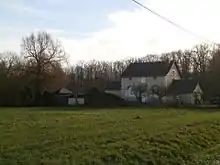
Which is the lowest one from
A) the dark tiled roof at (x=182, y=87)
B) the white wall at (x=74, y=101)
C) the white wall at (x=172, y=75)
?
the white wall at (x=74, y=101)

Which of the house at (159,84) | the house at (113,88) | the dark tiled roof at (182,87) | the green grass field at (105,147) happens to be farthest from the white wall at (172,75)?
the green grass field at (105,147)

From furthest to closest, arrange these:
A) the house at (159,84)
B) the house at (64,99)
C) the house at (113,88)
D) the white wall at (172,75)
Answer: the house at (113,88) → the white wall at (172,75) → the house at (159,84) → the house at (64,99)

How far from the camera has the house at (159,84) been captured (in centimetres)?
8688

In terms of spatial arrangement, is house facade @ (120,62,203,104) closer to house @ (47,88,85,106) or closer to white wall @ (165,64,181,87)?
white wall @ (165,64,181,87)

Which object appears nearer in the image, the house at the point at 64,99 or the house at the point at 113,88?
the house at the point at 64,99

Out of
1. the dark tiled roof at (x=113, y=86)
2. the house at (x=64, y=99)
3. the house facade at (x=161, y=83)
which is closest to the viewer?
the house at (x=64, y=99)

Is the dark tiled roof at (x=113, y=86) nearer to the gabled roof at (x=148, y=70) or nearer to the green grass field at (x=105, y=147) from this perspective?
the gabled roof at (x=148, y=70)

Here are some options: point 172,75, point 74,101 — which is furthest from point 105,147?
point 172,75

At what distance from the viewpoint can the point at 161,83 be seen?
308ft

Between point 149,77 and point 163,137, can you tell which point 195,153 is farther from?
point 149,77

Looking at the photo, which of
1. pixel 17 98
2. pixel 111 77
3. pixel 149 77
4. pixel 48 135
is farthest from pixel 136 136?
pixel 111 77

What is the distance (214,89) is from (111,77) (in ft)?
190

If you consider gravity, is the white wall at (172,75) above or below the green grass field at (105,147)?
above

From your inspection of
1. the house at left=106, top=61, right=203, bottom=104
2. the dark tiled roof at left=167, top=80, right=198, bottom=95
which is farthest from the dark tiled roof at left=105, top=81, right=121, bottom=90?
the dark tiled roof at left=167, top=80, right=198, bottom=95
